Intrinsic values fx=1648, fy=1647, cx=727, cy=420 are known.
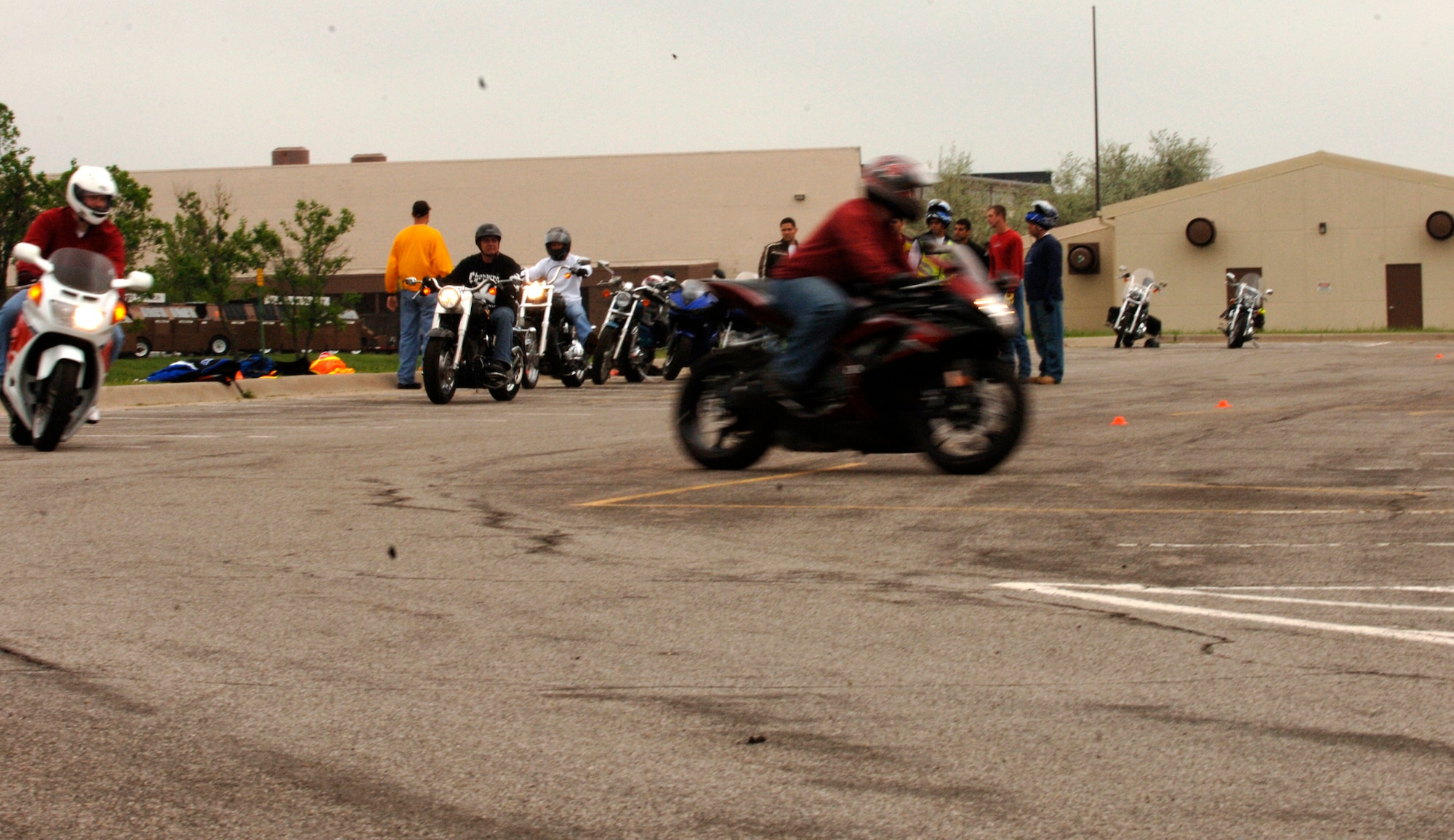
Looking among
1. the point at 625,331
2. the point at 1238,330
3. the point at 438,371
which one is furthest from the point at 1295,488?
the point at 1238,330

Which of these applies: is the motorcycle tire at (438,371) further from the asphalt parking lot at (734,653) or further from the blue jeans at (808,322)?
the blue jeans at (808,322)

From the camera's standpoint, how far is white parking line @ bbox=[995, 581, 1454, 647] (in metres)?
4.34

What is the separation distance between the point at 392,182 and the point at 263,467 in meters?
58.9

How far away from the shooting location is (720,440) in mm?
8336

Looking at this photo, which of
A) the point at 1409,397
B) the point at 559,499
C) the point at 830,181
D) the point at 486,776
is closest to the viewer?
the point at 486,776

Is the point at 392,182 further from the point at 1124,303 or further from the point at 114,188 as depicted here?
the point at 114,188

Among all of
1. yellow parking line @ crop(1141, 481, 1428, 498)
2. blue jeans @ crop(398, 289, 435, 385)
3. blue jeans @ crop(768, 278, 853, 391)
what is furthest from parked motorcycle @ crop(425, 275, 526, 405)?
yellow parking line @ crop(1141, 481, 1428, 498)

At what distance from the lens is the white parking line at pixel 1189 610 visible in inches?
171

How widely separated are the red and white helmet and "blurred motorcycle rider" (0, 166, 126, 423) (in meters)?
5.02

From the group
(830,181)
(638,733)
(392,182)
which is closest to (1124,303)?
(638,733)

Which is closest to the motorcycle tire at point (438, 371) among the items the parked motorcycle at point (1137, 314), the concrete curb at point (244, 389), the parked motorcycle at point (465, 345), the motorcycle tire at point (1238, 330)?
the parked motorcycle at point (465, 345)

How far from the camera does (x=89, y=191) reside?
10.2 metres

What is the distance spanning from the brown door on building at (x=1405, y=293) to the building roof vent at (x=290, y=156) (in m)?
45.1

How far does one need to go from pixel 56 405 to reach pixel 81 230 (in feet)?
4.48
